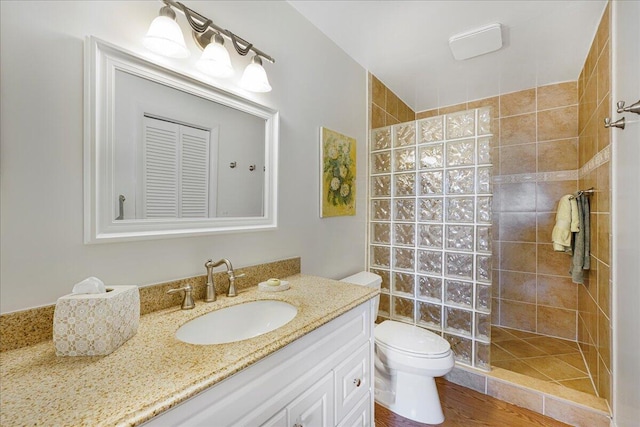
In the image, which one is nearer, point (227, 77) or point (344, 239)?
point (227, 77)

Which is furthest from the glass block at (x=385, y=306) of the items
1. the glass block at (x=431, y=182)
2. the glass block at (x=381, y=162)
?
the glass block at (x=381, y=162)

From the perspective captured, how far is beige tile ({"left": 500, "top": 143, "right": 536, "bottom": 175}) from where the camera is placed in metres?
2.55

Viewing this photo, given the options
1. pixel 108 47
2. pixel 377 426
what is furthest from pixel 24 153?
pixel 377 426

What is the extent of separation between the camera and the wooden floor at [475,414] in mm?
1521

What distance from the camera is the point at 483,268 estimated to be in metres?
1.71

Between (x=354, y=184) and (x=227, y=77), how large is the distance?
44.6 inches

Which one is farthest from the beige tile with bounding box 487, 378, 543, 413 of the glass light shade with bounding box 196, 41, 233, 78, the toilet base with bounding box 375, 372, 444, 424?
the glass light shade with bounding box 196, 41, 233, 78

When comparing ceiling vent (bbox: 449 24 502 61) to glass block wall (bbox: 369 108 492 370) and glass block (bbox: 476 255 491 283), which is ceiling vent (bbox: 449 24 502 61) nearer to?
glass block wall (bbox: 369 108 492 370)

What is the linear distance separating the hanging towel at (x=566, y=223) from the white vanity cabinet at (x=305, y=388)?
5.75 feet

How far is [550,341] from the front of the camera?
2.37 metres

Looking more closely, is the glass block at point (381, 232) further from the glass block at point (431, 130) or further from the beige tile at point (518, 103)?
the beige tile at point (518, 103)

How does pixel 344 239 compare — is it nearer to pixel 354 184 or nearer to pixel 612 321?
pixel 354 184

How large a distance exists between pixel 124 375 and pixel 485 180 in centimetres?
192

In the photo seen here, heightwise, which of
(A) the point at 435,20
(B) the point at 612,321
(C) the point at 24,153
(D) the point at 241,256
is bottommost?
(B) the point at 612,321
